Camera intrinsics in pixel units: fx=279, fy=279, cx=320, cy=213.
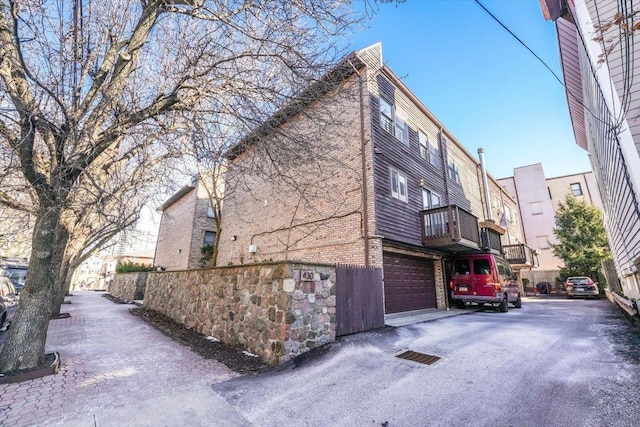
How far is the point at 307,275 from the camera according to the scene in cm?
530

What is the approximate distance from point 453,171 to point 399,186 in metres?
6.42

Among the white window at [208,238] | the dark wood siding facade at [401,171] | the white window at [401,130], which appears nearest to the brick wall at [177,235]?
the white window at [208,238]

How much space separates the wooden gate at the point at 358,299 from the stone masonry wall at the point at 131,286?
50.6 ft

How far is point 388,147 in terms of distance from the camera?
397 inches

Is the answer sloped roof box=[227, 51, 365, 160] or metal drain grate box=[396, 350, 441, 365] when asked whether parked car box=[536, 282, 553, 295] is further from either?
sloped roof box=[227, 51, 365, 160]

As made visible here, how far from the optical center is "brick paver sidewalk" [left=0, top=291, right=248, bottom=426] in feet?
9.62

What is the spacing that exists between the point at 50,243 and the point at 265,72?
4638 millimetres

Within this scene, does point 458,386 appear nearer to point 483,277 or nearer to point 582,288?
point 483,277

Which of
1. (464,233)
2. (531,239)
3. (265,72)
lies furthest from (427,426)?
(531,239)

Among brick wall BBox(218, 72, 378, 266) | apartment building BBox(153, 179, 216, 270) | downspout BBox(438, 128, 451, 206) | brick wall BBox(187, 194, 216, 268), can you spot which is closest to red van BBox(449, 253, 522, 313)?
downspout BBox(438, 128, 451, 206)

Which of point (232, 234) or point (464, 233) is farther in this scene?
point (232, 234)

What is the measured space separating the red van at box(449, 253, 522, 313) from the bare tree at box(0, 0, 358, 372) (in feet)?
32.1

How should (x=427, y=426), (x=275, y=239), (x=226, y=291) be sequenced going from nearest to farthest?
(x=427, y=426) → (x=226, y=291) → (x=275, y=239)

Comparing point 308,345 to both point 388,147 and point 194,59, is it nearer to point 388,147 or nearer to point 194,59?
point 194,59
